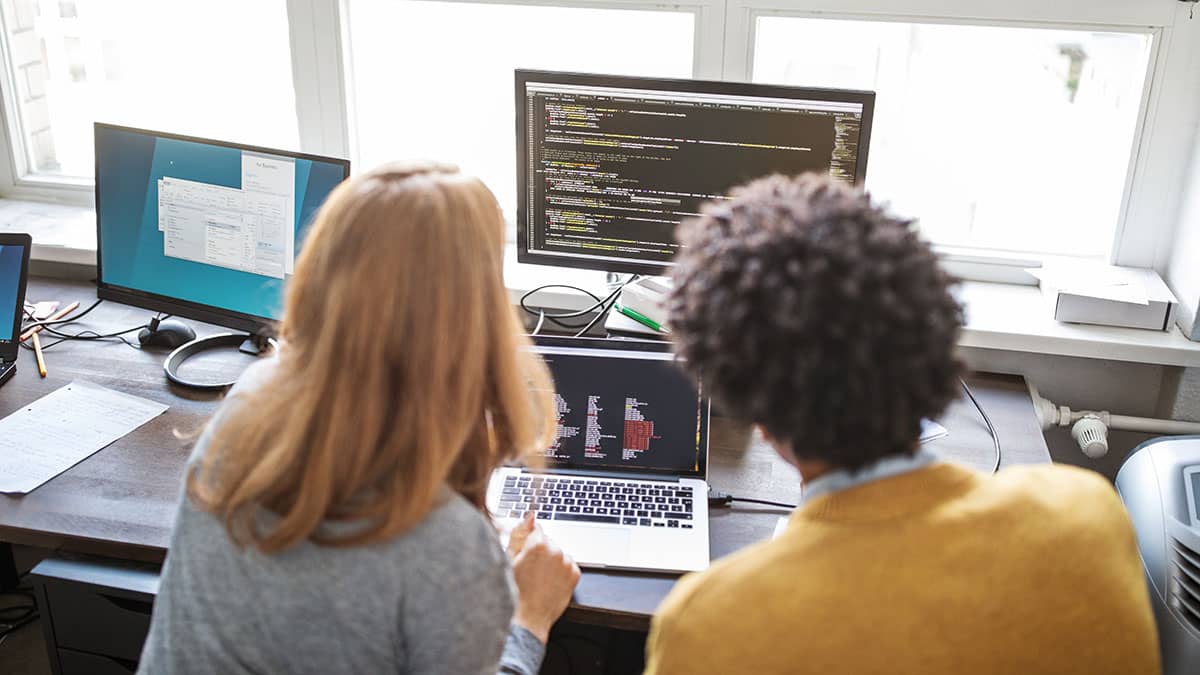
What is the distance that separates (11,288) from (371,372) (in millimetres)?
1287

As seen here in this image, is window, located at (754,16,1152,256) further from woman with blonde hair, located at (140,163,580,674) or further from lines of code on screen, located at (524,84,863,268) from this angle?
woman with blonde hair, located at (140,163,580,674)

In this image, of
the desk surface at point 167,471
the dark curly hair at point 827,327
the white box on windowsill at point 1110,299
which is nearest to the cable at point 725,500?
the desk surface at point 167,471

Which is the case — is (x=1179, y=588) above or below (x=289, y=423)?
below

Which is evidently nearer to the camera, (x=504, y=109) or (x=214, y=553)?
(x=214, y=553)

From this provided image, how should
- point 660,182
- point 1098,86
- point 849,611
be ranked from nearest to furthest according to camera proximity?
point 849,611
point 660,182
point 1098,86

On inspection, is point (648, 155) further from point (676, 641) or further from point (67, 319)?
point (67, 319)

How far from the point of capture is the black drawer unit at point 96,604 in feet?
4.67

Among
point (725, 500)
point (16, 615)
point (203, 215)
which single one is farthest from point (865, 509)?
point (16, 615)

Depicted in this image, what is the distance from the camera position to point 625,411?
5.29ft

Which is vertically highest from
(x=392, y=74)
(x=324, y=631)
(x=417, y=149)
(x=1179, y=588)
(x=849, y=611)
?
(x=392, y=74)

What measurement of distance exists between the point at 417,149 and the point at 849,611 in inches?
72.6

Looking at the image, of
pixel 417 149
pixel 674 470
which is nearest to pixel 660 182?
pixel 674 470

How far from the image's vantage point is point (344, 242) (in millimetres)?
971

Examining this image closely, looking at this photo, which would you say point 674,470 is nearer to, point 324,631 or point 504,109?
point 324,631
